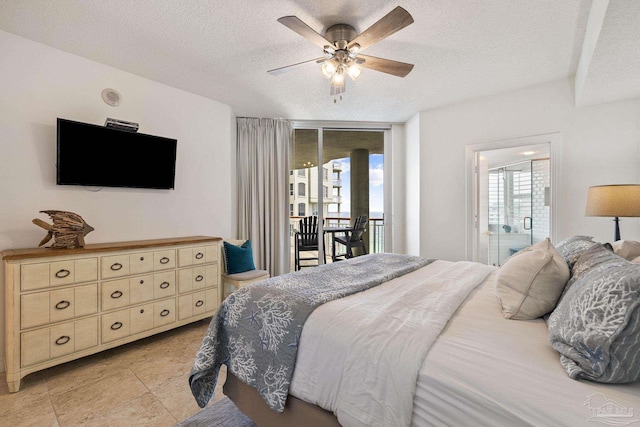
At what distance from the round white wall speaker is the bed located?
255cm

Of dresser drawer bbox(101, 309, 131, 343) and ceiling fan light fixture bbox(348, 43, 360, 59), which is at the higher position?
ceiling fan light fixture bbox(348, 43, 360, 59)

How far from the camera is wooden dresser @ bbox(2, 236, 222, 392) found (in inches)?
73.9

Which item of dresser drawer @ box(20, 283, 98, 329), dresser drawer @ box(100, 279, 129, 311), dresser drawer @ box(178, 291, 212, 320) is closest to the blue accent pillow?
dresser drawer @ box(178, 291, 212, 320)

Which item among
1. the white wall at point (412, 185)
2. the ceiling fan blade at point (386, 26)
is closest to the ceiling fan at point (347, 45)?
the ceiling fan blade at point (386, 26)

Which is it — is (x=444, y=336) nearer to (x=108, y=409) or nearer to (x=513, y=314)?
(x=513, y=314)

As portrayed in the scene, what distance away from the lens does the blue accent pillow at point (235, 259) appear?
132 inches

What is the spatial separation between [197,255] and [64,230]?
3.40ft

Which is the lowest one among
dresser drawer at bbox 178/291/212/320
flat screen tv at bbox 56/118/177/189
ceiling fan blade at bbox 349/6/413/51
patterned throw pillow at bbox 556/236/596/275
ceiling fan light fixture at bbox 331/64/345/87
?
dresser drawer at bbox 178/291/212/320

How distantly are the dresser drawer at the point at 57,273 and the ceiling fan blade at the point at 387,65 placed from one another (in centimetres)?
259

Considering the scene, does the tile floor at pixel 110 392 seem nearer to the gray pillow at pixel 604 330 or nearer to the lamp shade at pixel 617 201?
the gray pillow at pixel 604 330

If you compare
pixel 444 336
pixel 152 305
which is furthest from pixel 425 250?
pixel 152 305

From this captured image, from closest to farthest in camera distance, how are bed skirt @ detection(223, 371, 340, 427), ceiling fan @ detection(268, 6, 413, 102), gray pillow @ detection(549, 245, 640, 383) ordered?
1. gray pillow @ detection(549, 245, 640, 383)
2. bed skirt @ detection(223, 371, 340, 427)
3. ceiling fan @ detection(268, 6, 413, 102)

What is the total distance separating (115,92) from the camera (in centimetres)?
272

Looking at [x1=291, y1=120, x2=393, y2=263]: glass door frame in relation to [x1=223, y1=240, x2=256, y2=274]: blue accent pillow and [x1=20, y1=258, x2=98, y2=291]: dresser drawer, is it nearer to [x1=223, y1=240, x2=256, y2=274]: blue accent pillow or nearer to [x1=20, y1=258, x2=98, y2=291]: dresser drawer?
[x1=223, y1=240, x2=256, y2=274]: blue accent pillow
